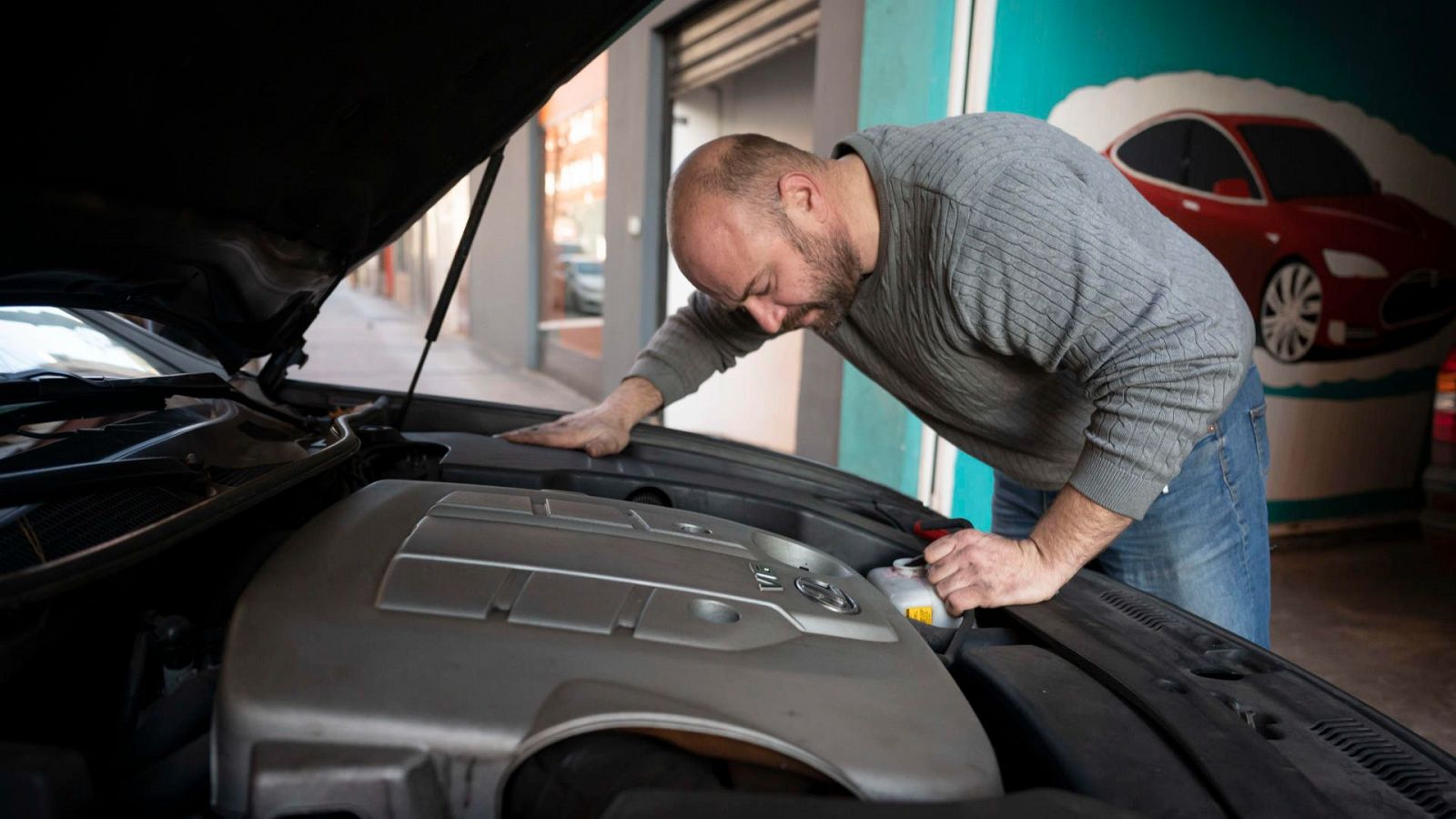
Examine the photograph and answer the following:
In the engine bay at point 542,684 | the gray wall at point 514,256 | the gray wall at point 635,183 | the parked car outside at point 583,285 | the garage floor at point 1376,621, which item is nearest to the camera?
the engine bay at point 542,684

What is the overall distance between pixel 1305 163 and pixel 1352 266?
1.73 feet

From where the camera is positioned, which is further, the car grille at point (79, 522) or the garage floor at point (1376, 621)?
the garage floor at point (1376, 621)

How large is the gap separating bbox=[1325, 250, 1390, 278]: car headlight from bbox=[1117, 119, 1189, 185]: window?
92 centimetres

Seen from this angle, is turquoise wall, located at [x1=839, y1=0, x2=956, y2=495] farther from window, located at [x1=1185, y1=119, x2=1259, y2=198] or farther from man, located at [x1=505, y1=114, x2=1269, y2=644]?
man, located at [x1=505, y1=114, x2=1269, y2=644]

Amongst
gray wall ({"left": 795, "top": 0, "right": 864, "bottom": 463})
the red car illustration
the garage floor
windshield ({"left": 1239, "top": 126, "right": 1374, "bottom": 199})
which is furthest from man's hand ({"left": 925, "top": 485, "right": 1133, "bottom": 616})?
windshield ({"left": 1239, "top": 126, "right": 1374, "bottom": 199})

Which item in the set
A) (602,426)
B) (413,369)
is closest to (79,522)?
(602,426)

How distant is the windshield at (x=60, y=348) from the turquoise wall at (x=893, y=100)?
2.17 metres

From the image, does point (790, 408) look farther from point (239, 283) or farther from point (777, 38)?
point (239, 283)

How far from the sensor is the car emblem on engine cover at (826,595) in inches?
35.0

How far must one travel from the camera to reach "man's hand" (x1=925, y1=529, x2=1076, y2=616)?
1.07 m

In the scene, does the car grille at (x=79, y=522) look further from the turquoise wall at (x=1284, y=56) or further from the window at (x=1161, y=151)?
the window at (x=1161, y=151)

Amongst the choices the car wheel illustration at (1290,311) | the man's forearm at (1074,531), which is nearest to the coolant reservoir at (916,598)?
the man's forearm at (1074,531)

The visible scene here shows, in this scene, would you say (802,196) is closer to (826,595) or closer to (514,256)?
(826,595)

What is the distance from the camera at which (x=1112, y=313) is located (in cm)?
113
